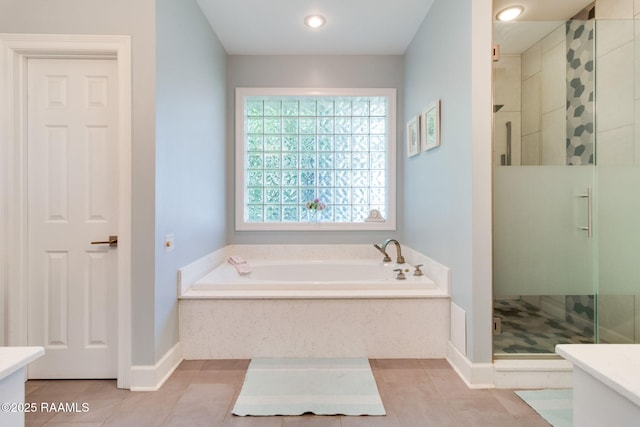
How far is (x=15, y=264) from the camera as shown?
6.34 ft

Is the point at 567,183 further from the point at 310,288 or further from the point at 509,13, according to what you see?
the point at 310,288

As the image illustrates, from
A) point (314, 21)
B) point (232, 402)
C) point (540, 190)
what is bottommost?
point (232, 402)

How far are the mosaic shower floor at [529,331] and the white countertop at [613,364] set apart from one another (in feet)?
3.74

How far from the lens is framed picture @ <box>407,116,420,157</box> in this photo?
284 cm

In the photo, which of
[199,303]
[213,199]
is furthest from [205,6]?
[199,303]

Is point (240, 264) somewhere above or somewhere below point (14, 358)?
below

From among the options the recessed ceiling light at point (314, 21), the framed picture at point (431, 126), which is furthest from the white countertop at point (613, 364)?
the recessed ceiling light at point (314, 21)

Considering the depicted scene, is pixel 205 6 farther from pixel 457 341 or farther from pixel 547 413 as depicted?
pixel 547 413

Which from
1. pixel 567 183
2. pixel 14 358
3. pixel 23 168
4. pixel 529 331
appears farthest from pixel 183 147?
pixel 529 331

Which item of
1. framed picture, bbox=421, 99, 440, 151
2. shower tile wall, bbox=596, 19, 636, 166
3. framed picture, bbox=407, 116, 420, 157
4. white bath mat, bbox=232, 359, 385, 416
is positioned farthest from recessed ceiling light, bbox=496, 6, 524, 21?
white bath mat, bbox=232, 359, 385, 416

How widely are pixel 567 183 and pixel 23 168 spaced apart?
3.24 meters

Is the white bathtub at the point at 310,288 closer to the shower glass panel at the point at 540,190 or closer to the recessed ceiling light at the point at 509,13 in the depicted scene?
the shower glass panel at the point at 540,190

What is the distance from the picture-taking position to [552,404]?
1.73 m

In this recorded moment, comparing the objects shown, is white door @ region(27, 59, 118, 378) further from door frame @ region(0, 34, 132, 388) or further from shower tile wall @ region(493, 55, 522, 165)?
shower tile wall @ region(493, 55, 522, 165)
